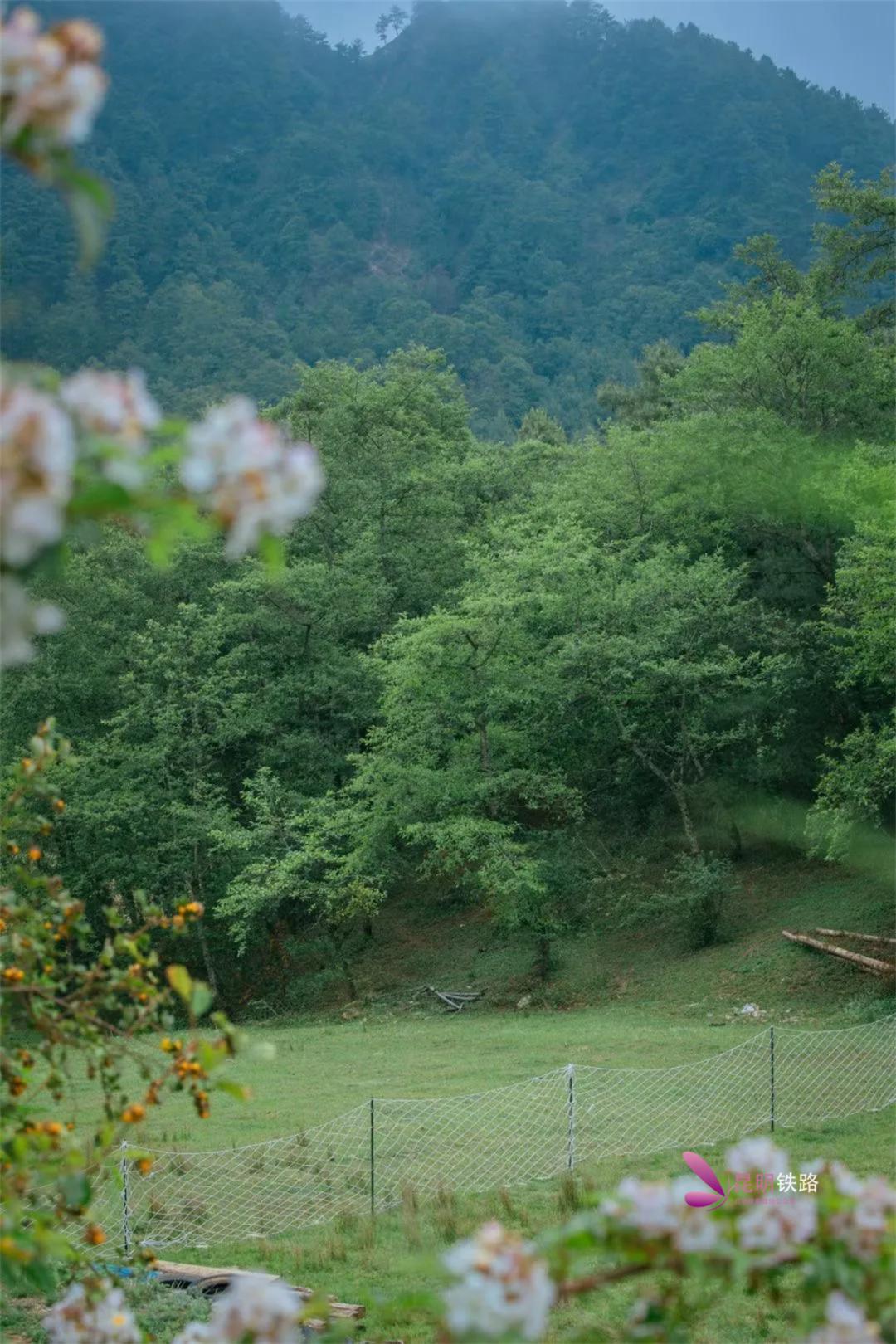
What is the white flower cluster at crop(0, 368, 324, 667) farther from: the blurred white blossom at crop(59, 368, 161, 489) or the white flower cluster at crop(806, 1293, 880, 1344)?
the white flower cluster at crop(806, 1293, 880, 1344)

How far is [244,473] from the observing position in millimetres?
1411

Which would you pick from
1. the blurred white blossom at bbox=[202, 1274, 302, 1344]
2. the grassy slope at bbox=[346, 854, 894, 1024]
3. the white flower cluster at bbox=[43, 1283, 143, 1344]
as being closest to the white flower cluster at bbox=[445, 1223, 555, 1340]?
the blurred white blossom at bbox=[202, 1274, 302, 1344]

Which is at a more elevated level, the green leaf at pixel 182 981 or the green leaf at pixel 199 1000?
the green leaf at pixel 182 981

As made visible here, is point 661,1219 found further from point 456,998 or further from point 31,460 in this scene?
point 456,998

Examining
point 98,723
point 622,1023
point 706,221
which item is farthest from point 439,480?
point 706,221

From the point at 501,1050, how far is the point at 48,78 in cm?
1445

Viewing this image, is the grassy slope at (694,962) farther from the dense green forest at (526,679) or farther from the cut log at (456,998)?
the dense green forest at (526,679)

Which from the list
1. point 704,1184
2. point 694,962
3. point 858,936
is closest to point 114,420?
point 704,1184

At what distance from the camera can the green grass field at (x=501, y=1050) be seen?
700 centimetres

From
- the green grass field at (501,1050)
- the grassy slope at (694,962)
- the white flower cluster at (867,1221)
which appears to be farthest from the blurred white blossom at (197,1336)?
the grassy slope at (694,962)

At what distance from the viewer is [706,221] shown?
7712 cm

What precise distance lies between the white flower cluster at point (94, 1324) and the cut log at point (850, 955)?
14595mm

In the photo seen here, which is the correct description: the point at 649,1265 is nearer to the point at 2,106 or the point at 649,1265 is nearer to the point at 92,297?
the point at 2,106

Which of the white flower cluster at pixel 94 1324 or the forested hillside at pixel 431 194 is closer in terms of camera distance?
the white flower cluster at pixel 94 1324
